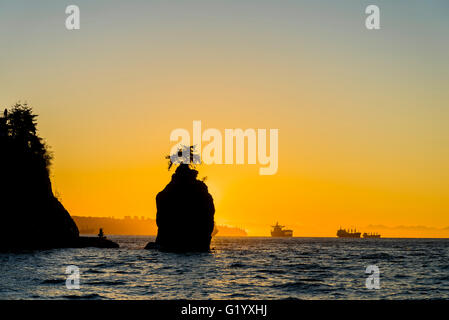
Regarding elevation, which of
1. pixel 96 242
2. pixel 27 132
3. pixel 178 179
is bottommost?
pixel 96 242

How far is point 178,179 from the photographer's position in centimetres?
8906

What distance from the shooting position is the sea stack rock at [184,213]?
87.1 metres

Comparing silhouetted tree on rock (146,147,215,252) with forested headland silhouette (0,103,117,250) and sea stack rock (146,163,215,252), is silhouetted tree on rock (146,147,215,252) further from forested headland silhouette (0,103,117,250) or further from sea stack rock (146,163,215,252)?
forested headland silhouette (0,103,117,250)

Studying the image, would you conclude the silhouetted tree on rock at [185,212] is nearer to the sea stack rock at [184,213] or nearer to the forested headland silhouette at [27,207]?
the sea stack rock at [184,213]

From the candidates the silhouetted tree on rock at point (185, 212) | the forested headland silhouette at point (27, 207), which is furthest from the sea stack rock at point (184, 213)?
the forested headland silhouette at point (27, 207)

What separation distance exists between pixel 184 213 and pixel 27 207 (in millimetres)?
27101

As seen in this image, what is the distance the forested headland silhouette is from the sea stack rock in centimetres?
1814

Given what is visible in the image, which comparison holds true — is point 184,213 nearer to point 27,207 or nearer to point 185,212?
point 185,212

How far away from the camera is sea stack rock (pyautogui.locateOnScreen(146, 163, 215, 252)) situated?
8712cm

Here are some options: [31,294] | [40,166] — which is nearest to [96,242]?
[40,166]

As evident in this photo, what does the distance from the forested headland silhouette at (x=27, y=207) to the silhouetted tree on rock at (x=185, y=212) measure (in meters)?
18.1

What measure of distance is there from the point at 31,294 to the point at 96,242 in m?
80.4

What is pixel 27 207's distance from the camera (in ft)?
264
